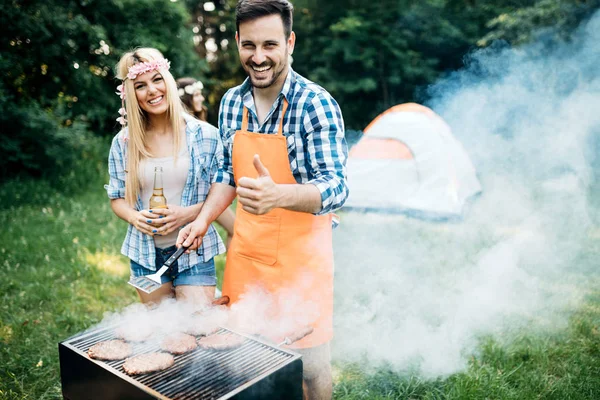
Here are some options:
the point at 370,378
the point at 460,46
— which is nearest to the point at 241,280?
the point at 370,378

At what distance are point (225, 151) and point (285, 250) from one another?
0.62 m

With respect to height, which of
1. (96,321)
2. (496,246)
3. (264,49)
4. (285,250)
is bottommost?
(96,321)

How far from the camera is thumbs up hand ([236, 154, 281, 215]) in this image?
1.65 meters

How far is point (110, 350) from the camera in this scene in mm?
1862

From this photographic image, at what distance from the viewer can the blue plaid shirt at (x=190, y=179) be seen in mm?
2596

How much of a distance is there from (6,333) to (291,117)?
Result: 9.60ft

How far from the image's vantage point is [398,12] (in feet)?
53.6

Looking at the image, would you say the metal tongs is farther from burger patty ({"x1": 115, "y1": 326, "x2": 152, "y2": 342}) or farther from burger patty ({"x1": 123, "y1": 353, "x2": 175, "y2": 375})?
burger patty ({"x1": 115, "y1": 326, "x2": 152, "y2": 342})

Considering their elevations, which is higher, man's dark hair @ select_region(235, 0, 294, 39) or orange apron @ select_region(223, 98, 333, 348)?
man's dark hair @ select_region(235, 0, 294, 39)

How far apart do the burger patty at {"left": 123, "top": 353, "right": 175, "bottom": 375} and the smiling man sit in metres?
0.58

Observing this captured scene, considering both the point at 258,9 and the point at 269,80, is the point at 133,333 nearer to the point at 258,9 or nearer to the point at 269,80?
the point at 269,80

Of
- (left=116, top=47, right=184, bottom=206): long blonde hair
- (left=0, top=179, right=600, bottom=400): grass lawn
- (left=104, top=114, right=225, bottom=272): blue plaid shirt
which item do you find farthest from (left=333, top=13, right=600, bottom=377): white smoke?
(left=116, top=47, right=184, bottom=206): long blonde hair

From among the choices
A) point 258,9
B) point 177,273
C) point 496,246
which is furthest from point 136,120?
point 496,246

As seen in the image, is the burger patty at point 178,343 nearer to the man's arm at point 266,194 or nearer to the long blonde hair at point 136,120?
the man's arm at point 266,194
